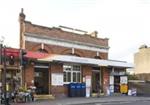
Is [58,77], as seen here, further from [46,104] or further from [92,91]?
[46,104]

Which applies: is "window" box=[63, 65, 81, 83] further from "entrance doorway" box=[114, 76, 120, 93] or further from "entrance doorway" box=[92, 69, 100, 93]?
"entrance doorway" box=[114, 76, 120, 93]

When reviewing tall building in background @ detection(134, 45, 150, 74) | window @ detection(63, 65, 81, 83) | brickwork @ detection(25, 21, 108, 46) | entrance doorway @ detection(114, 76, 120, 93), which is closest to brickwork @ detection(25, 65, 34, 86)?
brickwork @ detection(25, 21, 108, 46)

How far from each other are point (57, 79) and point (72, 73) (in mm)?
2742

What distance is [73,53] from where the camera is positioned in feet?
151

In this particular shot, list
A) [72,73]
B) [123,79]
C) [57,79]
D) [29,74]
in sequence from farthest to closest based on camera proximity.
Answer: [123,79], [72,73], [57,79], [29,74]

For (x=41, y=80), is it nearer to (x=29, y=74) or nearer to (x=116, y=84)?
(x=29, y=74)

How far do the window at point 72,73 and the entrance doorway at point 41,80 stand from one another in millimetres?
2811

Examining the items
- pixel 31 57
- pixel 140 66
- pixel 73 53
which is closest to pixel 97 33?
pixel 73 53

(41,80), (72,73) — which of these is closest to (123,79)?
(72,73)

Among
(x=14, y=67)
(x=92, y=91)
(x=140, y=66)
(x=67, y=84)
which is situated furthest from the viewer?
(x=140, y=66)

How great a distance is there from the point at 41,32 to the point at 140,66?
125ft

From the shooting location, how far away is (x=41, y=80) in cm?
4128

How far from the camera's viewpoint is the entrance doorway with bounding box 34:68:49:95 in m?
40.7

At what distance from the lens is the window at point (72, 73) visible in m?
43.8
